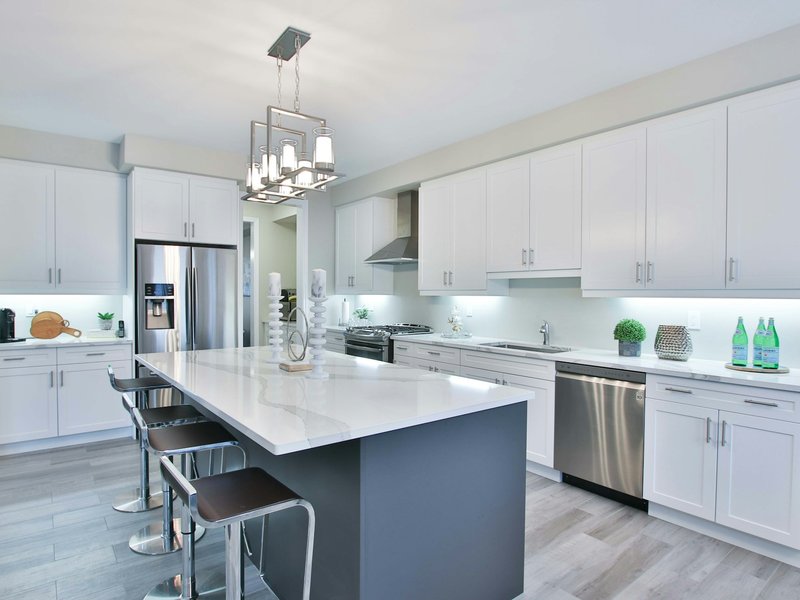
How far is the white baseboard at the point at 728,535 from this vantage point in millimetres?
2354

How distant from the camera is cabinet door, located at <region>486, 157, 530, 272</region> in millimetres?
3779

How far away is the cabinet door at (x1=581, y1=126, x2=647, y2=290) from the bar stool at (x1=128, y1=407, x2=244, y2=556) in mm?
2566

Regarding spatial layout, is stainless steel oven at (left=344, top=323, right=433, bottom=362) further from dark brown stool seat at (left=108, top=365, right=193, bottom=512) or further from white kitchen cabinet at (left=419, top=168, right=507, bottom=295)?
dark brown stool seat at (left=108, top=365, right=193, bottom=512)

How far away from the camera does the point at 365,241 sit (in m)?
5.57

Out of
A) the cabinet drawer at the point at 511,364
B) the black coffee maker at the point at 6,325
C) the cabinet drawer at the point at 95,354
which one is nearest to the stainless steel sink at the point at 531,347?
the cabinet drawer at the point at 511,364

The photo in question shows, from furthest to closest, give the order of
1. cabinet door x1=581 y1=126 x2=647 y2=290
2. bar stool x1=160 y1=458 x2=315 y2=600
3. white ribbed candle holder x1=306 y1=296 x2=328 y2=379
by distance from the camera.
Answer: cabinet door x1=581 y1=126 x2=647 y2=290
white ribbed candle holder x1=306 y1=296 x2=328 y2=379
bar stool x1=160 y1=458 x2=315 y2=600

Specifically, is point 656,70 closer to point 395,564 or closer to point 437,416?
point 437,416

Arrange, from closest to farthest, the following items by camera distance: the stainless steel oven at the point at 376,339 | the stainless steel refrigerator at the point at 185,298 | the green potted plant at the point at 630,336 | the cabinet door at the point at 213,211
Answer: the green potted plant at the point at 630,336, the stainless steel refrigerator at the point at 185,298, the cabinet door at the point at 213,211, the stainless steel oven at the point at 376,339

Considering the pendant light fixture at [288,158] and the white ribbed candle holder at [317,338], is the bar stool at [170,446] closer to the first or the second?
the white ribbed candle holder at [317,338]

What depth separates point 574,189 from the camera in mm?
3426

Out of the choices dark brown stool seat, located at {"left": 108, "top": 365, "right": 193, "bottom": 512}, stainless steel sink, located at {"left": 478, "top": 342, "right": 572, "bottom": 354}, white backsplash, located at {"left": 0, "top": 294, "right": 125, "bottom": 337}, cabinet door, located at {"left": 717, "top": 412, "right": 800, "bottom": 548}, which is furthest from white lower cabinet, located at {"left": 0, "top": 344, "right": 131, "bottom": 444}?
cabinet door, located at {"left": 717, "top": 412, "right": 800, "bottom": 548}

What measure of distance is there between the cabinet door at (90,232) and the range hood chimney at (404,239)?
250 centimetres

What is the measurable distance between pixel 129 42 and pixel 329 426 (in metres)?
2.53

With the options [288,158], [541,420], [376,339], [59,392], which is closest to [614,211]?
[541,420]
